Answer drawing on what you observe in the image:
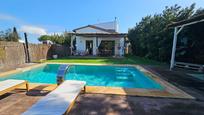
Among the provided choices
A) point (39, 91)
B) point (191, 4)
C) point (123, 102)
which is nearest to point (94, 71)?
point (39, 91)

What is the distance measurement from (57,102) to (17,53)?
10.7 m

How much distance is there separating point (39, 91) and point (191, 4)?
568 inches

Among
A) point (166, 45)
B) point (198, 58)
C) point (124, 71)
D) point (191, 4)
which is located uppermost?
point (191, 4)

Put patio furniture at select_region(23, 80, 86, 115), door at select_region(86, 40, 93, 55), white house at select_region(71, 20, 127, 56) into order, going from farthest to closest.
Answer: door at select_region(86, 40, 93, 55), white house at select_region(71, 20, 127, 56), patio furniture at select_region(23, 80, 86, 115)

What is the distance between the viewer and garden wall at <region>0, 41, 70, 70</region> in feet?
37.6

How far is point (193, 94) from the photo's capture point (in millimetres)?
5852

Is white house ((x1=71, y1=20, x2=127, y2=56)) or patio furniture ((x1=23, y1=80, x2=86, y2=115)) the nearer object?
patio furniture ((x1=23, y1=80, x2=86, y2=115))

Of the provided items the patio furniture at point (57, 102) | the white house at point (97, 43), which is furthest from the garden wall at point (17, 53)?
the patio furniture at point (57, 102)

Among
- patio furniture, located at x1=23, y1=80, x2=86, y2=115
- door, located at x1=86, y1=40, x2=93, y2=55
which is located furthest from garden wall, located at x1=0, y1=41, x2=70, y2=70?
patio furniture, located at x1=23, y1=80, x2=86, y2=115

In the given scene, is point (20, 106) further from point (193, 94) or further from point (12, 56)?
point (12, 56)

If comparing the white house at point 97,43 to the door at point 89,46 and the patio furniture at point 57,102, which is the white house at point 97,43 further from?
the patio furniture at point 57,102

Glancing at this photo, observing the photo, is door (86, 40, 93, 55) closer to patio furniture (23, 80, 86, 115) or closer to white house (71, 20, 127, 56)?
white house (71, 20, 127, 56)

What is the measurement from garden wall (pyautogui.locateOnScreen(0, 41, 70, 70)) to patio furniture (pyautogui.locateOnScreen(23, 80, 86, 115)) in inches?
330

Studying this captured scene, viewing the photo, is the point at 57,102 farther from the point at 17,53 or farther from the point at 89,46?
the point at 89,46
